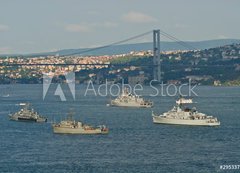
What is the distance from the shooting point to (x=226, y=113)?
73.1 meters

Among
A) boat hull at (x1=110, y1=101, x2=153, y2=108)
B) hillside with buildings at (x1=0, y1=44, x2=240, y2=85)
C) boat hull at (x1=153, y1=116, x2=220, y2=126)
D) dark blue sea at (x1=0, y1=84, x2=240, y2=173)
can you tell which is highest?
hillside with buildings at (x1=0, y1=44, x2=240, y2=85)

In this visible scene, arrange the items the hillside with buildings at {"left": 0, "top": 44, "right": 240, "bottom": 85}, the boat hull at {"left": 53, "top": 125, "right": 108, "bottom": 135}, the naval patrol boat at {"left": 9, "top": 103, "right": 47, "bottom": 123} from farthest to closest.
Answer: the hillside with buildings at {"left": 0, "top": 44, "right": 240, "bottom": 85}, the naval patrol boat at {"left": 9, "top": 103, "right": 47, "bottom": 123}, the boat hull at {"left": 53, "top": 125, "right": 108, "bottom": 135}

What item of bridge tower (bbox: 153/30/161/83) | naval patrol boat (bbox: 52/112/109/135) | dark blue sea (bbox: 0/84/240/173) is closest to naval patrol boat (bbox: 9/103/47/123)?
dark blue sea (bbox: 0/84/240/173)

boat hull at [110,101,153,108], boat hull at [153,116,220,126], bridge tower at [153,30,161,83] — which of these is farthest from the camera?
bridge tower at [153,30,161,83]

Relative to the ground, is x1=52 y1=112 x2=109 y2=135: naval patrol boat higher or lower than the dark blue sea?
higher

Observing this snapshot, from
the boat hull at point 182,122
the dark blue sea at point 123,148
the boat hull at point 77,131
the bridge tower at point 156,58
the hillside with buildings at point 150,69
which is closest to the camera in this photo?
the dark blue sea at point 123,148

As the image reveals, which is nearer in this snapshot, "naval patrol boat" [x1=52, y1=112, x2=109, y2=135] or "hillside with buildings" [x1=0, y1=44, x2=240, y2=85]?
"naval patrol boat" [x1=52, y1=112, x2=109, y2=135]

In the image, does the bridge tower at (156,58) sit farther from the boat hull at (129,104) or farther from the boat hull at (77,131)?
the boat hull at (77,131)

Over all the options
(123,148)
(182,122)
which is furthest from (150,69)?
(123,148)

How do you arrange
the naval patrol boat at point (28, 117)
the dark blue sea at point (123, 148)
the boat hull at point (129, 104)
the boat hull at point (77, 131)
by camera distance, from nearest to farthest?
1. the dark blue sea at point (123, 148)
2. the boat hull at point (77, 131)
3. the naval patrol boat at point (28, 117)
4. the boat hull at point (129, 104)

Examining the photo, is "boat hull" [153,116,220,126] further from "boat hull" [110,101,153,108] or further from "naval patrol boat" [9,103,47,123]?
"boat hull" [110,101,153,108]

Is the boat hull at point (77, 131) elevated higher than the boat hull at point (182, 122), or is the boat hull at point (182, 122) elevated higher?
the boat hull at point (182, 122)

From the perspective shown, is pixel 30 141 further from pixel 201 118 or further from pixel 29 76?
pixel 29 76

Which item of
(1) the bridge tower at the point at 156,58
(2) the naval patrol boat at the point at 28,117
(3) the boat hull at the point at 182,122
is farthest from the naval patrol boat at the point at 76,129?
(1) the bridge tower at the point at 156,58
